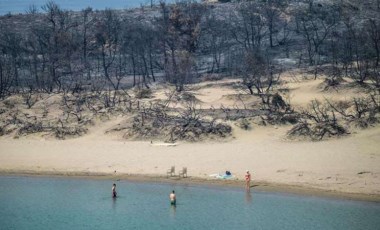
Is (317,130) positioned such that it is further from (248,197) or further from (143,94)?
(143,94)

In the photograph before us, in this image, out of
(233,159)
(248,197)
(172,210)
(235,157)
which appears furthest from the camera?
(235,157)

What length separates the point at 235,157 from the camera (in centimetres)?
2972

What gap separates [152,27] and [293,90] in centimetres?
3097

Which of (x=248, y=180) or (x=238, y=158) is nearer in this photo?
(x=248, y=180)

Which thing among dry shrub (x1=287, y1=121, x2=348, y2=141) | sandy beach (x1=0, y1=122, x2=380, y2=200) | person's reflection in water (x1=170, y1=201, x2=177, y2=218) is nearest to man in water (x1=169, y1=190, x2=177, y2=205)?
person's reflection in water (x1=170, y1=201, x2=177, y2=218)

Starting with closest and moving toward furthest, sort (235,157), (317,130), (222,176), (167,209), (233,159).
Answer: (167,209) → (222,176) → (233,159) → (235,157) → (317,130)

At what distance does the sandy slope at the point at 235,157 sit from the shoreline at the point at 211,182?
262 millimetres

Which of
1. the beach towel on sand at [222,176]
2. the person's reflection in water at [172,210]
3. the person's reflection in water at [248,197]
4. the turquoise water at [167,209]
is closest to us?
the turquoise water at [167,209]

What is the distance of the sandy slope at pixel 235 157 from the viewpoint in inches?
1031

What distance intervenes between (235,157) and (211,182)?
2.86 metres

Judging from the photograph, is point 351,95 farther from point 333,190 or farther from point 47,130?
point 47,130

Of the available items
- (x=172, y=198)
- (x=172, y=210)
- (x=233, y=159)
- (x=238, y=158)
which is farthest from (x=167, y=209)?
(x=238, y=158)

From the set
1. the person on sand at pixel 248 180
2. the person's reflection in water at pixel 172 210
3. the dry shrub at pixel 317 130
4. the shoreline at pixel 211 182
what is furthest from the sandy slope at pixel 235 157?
the person's reflection in water at pixel 172 210

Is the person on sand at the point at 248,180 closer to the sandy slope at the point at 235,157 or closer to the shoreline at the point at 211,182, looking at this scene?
the shoreline at the point at 211,182
